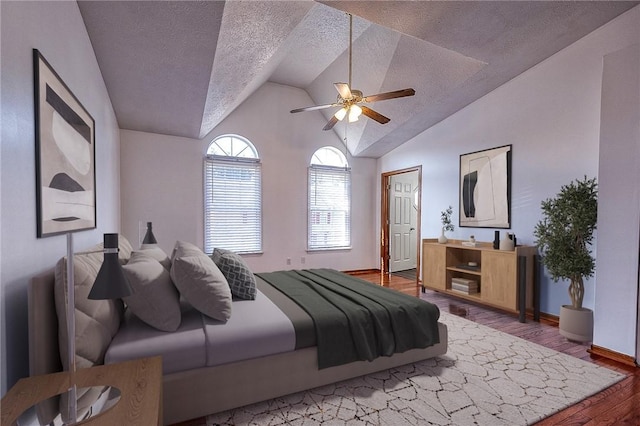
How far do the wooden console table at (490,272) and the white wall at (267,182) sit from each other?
1.98m

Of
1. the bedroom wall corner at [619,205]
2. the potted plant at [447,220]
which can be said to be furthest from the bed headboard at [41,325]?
the potted plant at [447,220]

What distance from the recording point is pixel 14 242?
51.8 inches

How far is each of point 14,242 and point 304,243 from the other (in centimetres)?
441

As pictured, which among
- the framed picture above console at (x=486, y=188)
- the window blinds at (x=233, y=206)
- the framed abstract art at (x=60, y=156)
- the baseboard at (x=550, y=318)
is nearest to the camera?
the framed abstract art at (x=60, y=156)

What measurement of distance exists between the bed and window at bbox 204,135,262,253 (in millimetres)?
2912

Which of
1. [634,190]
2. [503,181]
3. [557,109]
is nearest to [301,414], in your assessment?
[634,190]

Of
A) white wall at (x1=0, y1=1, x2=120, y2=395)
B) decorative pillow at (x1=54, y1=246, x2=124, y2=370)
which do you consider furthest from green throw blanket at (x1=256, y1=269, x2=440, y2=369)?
white wall at (x1=0, y1=1, x2=120, y2=395)

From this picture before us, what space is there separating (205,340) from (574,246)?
11.4 ft

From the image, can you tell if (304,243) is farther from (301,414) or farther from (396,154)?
(301,414)

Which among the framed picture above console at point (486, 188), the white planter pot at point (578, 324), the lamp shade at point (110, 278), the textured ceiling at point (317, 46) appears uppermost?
the textured ceiling at point (317, 46)

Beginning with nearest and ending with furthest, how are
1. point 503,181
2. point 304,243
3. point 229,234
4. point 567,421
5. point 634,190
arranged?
point 567,421
point 634,190
point 503,181
point 229,234
point 304,243

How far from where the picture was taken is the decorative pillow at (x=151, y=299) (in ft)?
5.64

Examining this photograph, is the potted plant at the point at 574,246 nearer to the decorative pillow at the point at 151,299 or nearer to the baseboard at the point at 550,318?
the baseboard at the point at 550,318

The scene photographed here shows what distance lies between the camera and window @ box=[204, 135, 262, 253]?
489cm
